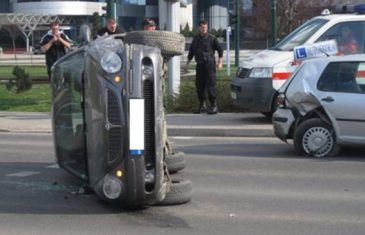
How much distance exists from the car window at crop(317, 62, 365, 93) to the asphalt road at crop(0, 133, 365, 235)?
1015 millimetres

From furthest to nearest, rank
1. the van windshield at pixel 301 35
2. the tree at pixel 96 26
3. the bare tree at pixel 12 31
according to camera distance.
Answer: the bare tree at pixel 12 31 < the van windshield at pixel 301 35 < the tree at pixel 96 26

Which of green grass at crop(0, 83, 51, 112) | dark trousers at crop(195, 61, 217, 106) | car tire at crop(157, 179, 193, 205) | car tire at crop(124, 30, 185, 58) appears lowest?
green grass at crop(0, 83, 51, 112)

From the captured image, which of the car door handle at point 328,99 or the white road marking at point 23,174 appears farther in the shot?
the car door handle at point 328,99

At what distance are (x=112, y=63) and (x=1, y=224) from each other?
1.83 metres

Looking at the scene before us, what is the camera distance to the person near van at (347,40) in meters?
13.9

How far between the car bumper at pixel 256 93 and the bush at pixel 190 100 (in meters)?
2.36

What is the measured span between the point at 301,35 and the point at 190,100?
155 inches

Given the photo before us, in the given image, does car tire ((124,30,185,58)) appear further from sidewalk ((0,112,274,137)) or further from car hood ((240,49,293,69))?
car hood ((240,49,293,69))

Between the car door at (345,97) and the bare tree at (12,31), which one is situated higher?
the bare tree at (12,31)

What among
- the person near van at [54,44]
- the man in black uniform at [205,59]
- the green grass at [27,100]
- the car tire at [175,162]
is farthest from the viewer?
the green grass at [27,100]

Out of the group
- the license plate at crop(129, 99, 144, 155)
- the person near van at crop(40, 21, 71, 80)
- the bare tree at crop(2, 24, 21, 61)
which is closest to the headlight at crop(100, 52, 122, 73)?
the license plate at crop(129, 99, 144, 155)

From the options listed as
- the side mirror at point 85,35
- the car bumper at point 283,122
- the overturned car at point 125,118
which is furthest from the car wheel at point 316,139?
the side mirror at point 85,35

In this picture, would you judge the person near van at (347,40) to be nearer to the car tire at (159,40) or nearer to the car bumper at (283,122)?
the car bumper at (283,122)

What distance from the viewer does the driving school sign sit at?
12.9m
